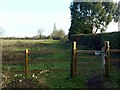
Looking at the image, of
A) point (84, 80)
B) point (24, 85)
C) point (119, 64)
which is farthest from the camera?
point (119, 64)

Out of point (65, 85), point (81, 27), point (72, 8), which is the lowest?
point (65, 85)

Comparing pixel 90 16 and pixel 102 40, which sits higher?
pixel 90 16

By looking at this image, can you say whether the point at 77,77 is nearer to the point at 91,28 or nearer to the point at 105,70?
the point at 105,70

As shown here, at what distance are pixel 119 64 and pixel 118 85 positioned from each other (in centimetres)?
Result: 376

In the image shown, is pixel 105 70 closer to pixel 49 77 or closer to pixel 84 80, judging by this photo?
pixel 84 80

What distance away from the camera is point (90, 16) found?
175 ft

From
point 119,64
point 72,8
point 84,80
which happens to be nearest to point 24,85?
point 84,80

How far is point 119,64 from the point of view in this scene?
1296cm

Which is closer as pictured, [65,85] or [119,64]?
[65,85]

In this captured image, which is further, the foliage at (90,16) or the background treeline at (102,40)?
the foliage at (90,16)

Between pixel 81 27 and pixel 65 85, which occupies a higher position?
pixel 81 27

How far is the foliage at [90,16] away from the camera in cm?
5241

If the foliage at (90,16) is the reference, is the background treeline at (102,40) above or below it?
below

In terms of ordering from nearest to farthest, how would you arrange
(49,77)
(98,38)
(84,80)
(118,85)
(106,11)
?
(118,85), (84,80), (49,77), (98,38), (106,11)
